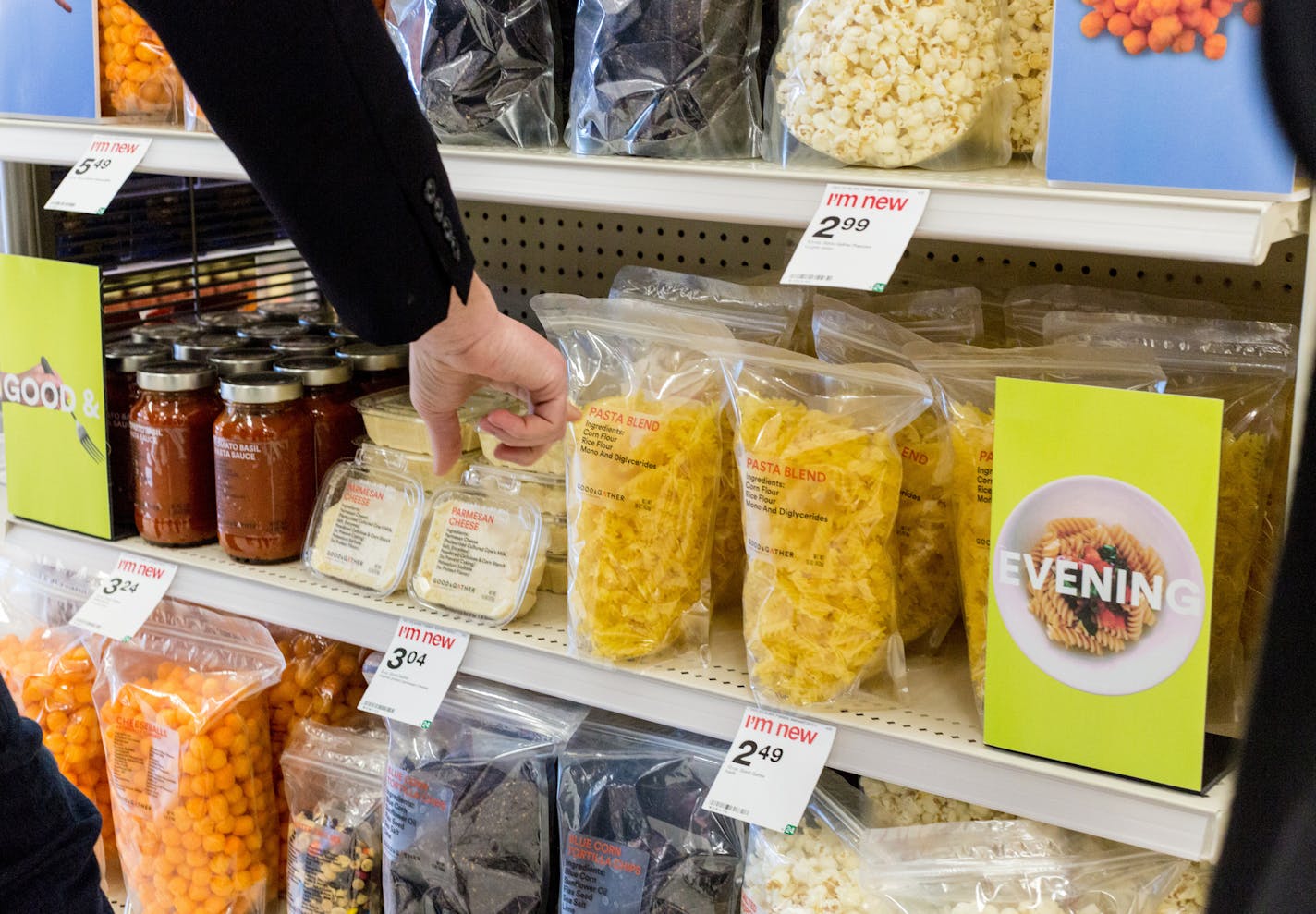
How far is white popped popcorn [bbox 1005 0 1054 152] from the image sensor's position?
118cm

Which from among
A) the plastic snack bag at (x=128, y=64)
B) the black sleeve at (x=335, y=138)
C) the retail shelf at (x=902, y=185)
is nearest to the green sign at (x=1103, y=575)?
the retail shelf at (x=902, y=185)

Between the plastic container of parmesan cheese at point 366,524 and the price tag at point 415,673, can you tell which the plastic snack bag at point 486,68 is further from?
the price tag at point 415,673

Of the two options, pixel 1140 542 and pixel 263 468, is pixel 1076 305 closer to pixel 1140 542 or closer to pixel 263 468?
pixel 1140 542

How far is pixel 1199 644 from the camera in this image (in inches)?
40.0

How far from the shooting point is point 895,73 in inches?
43.5

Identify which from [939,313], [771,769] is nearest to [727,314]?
[939,313]

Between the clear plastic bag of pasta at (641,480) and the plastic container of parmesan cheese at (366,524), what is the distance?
0.91 ft

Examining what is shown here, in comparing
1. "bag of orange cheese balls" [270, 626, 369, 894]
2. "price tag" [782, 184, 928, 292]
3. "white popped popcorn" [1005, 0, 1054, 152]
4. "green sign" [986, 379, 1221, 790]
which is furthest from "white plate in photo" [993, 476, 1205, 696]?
"bag of orange cheese balls" [270, 626, 369, 894]

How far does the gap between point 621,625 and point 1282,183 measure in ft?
2.35

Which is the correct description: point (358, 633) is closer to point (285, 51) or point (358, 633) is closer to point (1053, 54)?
point (285, 51)

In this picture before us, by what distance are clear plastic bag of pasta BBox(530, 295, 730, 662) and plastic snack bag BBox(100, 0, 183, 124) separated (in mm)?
636

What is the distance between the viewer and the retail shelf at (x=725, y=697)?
1.05 m

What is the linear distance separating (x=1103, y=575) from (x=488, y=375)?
53 cm

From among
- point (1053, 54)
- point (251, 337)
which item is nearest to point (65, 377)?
point (251, 337)
